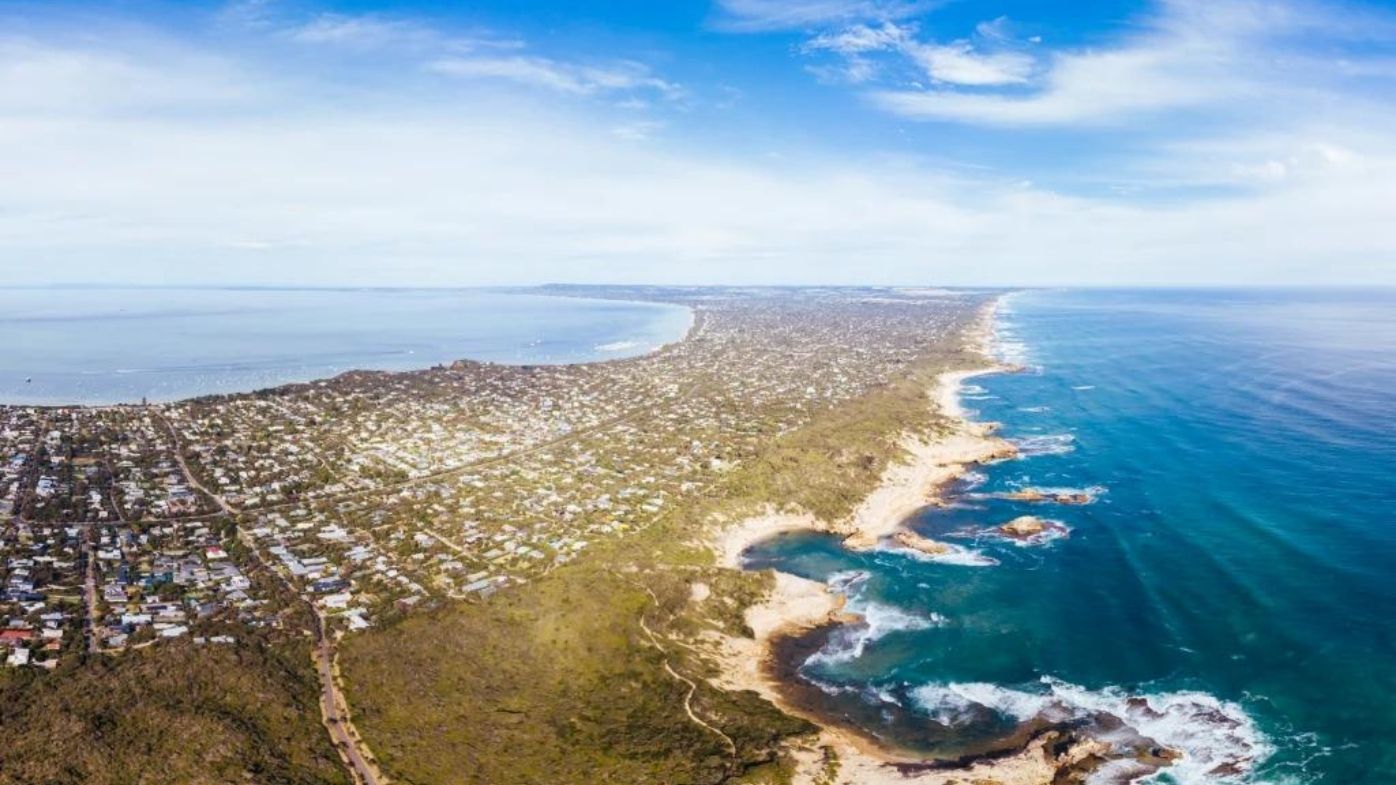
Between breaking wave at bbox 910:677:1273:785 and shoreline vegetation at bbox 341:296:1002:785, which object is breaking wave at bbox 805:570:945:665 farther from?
breaking wave at bbox 910:677:1273:785

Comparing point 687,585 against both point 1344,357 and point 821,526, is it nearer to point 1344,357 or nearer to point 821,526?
point 821,526

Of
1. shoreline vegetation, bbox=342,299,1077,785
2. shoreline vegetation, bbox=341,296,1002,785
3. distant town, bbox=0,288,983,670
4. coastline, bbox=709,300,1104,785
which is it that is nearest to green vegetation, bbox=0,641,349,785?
distant town, bbox=0,288,983,670

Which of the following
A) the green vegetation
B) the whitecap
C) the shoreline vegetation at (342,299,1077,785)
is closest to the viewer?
the green vegetation

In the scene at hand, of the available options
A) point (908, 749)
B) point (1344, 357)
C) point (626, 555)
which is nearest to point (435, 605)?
point (626, 555)

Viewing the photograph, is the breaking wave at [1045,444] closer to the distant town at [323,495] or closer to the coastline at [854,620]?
the coastline at [854,620]

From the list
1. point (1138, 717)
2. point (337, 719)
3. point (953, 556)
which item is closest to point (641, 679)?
point (337, 719)

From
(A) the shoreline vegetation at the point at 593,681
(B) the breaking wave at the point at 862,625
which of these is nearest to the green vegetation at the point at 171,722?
(A) the shoreline vegetation at the point at 593,681

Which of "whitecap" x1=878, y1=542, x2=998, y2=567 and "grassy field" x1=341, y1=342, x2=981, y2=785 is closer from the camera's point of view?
"grassy field" x1=341, y1=342, x2=981, y2=785
